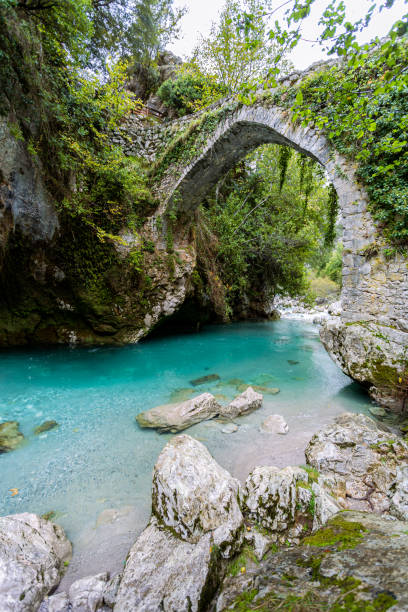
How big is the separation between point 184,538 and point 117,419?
228 centimetres

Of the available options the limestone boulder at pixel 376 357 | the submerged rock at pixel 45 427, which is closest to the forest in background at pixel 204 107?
the limestone boulder at pixel 376 357

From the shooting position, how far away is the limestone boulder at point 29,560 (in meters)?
1.29

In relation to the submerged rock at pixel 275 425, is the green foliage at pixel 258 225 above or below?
above

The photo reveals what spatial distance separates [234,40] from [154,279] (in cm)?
1167

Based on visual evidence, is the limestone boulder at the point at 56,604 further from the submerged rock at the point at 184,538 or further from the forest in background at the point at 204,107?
the forest in background at the point at 204,107

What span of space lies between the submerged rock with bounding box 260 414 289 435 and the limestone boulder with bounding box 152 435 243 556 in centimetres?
141

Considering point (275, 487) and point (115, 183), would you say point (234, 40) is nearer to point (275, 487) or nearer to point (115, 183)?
point (115, 183)

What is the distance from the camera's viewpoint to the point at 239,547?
5.02ft

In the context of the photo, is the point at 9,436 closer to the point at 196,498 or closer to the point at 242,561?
the point at 196,498

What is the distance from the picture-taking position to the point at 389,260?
385 centimetres

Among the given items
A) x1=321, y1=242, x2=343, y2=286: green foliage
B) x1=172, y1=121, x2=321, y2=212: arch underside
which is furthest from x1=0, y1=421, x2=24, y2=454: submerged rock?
x1=321, y1=242, x2=343, y2=286: green foliage

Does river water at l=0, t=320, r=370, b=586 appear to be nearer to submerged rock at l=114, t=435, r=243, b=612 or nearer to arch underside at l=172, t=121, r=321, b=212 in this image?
submerged rock at l=114, t=435, r=243, b=612

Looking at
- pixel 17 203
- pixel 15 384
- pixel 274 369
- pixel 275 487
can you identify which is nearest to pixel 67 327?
pixel 15 384

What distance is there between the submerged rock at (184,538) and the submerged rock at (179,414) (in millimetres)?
1317
